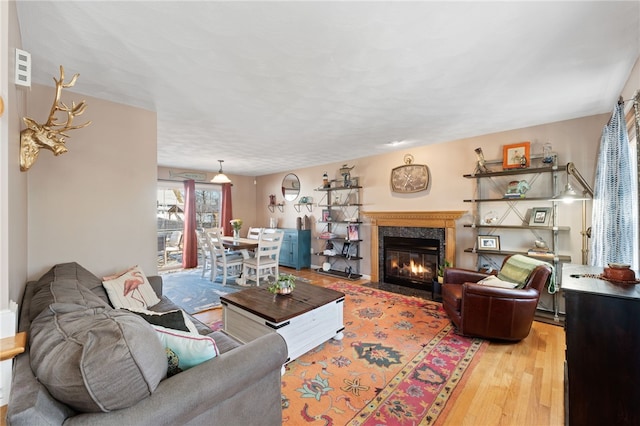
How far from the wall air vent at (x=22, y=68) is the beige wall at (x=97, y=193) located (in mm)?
811

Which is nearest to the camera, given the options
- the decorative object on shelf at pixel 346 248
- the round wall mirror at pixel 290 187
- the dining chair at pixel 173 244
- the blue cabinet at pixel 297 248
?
the decorative object on shelf at pixel 346 248

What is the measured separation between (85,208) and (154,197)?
57 centimetres

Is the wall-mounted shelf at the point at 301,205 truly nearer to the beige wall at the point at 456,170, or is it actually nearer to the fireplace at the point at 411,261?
the beige wall at the point at 456,170

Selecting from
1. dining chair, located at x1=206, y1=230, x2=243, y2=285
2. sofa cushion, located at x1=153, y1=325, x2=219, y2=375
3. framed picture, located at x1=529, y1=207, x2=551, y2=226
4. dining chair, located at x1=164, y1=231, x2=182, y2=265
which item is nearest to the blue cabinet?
dining chair, located at x1=206, y1=230, x2=243, y2=285

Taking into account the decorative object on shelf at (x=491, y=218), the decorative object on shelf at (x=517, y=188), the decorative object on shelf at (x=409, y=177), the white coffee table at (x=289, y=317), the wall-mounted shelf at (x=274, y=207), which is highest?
the decorative object on shelf at (x=409, y=177)

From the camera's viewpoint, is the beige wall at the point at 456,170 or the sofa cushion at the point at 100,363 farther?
the beige wall at the point at 456,170

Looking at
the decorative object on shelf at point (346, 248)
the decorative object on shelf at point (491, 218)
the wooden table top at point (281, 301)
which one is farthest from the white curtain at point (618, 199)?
the decorative object on shelf at point (346, 248)

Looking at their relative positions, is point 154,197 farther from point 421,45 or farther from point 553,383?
point 553,383

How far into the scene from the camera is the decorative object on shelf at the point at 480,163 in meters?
3.53

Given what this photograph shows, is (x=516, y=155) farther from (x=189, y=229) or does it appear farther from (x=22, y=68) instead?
(x=189, y=229)

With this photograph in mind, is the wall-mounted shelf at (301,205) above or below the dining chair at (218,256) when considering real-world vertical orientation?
above

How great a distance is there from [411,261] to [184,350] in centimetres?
400

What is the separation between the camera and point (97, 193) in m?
2.50

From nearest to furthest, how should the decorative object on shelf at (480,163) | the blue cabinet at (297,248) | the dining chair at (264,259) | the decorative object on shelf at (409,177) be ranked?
the decorative object on shelf at (480,163) → the decorative object on shelf at (409,177) → the dining chair at (264,259) → the blue cabinet at (297,248)
